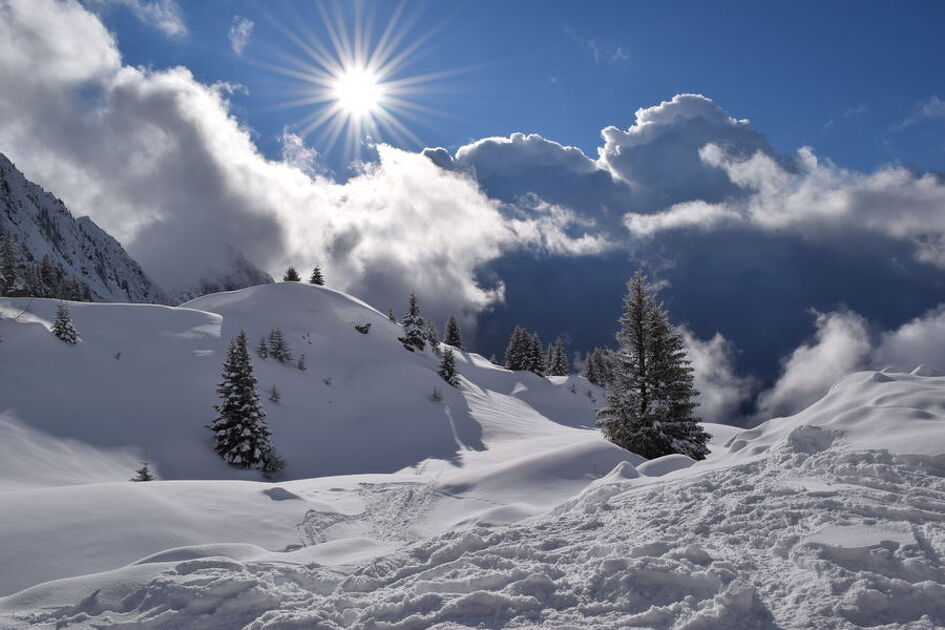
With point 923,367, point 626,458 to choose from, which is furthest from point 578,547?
point 923,367

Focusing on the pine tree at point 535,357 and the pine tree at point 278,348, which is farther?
the pine tree at point 535,357

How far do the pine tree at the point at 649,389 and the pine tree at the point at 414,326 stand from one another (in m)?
30.6

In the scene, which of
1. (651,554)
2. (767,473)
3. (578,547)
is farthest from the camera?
(767,473)

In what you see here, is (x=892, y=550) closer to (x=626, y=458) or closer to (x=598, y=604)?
(x=598, y=604)

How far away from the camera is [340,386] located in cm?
3597

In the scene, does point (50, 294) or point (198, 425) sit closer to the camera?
point (198, 425)

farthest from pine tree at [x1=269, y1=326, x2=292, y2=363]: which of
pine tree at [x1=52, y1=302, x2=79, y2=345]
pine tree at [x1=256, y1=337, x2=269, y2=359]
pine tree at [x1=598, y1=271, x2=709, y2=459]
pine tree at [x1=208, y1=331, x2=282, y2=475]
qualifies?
pine tree at [x1=598, y1=271, x2=709, y2=459]

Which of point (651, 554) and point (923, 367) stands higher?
point (923, 367)

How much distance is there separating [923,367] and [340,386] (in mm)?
33052

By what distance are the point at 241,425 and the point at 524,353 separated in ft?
157

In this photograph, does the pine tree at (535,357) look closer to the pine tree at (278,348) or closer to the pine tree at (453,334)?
the pine tree at (453,334)

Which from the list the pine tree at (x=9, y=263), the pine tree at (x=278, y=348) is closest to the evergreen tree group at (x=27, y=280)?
the pine tree at (x=9, y=263)

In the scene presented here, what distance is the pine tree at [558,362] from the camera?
229ft

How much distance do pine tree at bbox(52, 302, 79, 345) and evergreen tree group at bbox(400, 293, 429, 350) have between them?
28280 millimetres
